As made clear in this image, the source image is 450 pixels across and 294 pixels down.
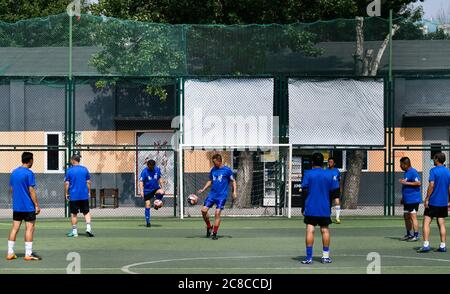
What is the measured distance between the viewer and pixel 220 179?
80.4 feet


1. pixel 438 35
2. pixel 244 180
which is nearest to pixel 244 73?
pixel 244 180

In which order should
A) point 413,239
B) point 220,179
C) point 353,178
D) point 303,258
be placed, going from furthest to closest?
1. point 353,178
2. point 220,179
3. point 413,239
4. point 303,258

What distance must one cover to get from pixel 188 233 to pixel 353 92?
29.4 ft

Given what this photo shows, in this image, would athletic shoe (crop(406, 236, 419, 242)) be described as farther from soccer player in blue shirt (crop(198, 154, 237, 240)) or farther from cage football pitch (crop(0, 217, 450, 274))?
soccer player in blue shirt (crop(198, 154, 237, 240))

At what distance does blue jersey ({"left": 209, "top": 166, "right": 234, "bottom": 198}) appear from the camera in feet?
80.3

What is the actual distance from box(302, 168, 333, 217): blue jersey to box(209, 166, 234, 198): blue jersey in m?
5.54

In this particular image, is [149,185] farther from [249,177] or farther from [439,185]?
[439,185]

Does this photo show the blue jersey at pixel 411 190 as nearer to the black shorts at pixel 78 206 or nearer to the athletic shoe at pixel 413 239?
the athletic shoe at pixel 413 239

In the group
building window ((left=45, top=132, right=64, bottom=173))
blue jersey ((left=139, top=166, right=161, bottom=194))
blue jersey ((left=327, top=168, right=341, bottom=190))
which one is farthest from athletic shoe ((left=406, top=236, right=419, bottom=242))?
building window ((left=45, top=132, right=64, bottom=173))

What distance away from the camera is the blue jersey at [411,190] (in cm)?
2367

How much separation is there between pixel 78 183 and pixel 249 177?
13265 millimetres

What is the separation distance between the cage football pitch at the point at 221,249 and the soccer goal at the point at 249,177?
8.52ft

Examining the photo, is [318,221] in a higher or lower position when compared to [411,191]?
lower

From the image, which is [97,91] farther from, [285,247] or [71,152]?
[285,247]
